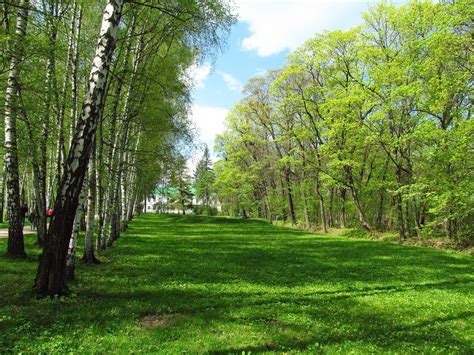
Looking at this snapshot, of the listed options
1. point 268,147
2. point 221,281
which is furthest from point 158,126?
point 268,147

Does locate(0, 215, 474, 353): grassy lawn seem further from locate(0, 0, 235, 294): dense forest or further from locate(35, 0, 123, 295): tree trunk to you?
locate(0, 0, 235, 294): dense forest

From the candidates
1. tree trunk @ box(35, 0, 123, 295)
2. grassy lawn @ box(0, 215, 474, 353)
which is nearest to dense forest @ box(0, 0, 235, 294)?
tree trunk @ box(35, 0, 123, 295)

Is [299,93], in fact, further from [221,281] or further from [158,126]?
[221,281]

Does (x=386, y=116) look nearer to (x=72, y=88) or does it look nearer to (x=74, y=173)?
(x=72, y=88)

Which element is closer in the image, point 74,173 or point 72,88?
point 74,173

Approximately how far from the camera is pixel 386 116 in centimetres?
3428

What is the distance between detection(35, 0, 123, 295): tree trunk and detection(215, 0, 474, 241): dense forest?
23.1m

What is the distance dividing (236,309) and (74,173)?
5.59 metres

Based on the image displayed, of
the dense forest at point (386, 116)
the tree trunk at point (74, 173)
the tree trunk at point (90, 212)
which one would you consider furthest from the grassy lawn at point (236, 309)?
the dense forest at point (386, 116)

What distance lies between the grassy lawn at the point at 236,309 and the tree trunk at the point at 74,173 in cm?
69

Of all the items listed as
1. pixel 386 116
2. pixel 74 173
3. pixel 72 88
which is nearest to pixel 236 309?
pixel 74 173

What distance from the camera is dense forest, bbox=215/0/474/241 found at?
2505 centimetres

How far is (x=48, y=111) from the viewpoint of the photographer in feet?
46.0

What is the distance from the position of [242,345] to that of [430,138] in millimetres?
24632
